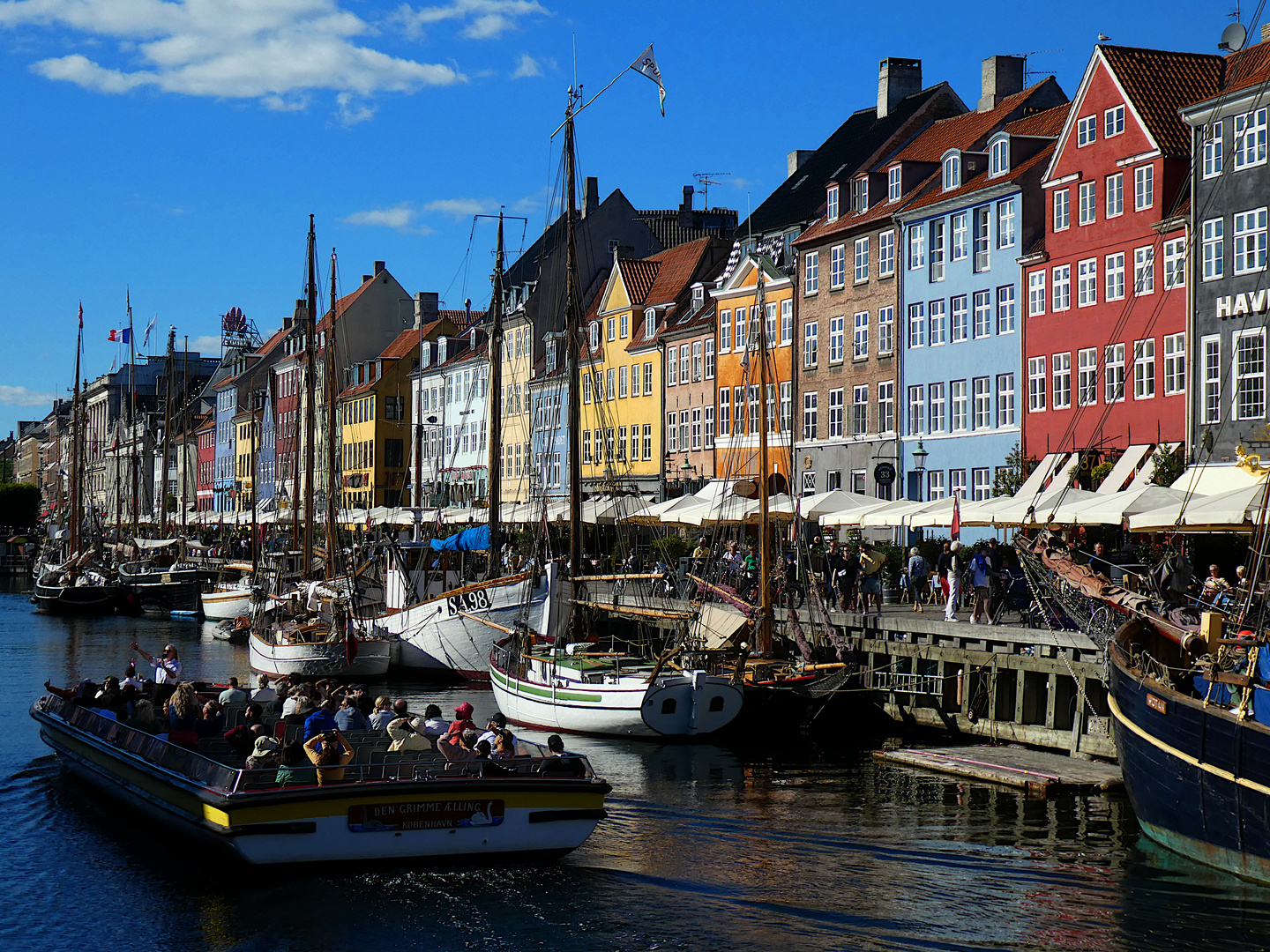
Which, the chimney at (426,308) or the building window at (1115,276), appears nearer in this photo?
the building window at (1115,276)

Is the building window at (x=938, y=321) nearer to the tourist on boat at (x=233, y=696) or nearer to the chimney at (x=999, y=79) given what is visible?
the chimney at (x=999, y=79)

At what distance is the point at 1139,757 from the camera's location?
21.8 m

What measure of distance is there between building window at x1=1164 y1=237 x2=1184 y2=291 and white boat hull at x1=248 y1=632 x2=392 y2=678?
25.7 m

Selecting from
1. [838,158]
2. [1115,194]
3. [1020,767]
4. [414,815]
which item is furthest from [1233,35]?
[414,815]

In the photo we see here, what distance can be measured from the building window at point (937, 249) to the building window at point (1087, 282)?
7679 mm

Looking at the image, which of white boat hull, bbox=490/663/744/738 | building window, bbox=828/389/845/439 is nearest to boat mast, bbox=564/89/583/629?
white boat hull, bbox=490/663/744/738

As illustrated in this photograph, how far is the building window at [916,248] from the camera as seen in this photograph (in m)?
59.9

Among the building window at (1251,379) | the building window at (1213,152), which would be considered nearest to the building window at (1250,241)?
the building window at (1213,152)

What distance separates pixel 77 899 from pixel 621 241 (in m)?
71.8

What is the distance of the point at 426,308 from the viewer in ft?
389

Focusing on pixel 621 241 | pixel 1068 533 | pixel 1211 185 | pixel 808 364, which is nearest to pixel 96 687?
pixel 1068 533

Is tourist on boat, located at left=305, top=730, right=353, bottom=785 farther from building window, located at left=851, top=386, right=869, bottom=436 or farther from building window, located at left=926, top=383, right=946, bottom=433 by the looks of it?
building window, located at left=851, top=386, right=869, bottom=436

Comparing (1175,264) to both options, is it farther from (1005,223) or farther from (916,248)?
(916,248)

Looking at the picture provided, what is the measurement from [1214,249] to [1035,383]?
9.14 meters
